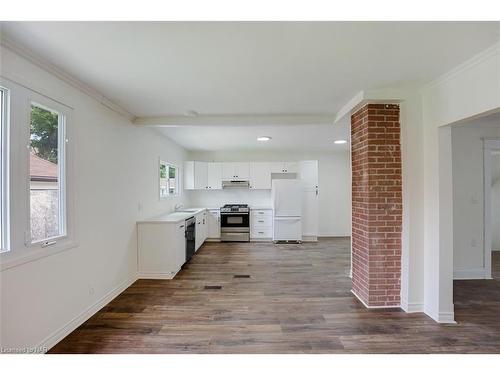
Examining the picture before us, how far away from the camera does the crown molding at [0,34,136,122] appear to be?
1772 millimetres

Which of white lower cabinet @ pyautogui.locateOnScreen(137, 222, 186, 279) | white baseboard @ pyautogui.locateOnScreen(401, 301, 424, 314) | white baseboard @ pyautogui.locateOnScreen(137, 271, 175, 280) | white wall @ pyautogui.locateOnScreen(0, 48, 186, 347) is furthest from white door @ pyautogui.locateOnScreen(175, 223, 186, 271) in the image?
white baseboard @ pyautogui.locateOnScreen(401, 301, 424, 314)

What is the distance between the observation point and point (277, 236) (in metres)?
6.34

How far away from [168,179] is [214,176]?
60.9 inches

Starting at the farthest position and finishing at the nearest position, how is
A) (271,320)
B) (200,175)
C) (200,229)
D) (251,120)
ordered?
(200,175)
(200,229)
(251,120)
(271,320)

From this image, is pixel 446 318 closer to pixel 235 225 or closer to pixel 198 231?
pixel 198 231

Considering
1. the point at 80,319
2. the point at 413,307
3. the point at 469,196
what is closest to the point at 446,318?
the point at 413,307

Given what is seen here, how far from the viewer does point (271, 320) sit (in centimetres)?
259

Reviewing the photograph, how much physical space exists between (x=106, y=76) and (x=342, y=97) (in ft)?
8.16

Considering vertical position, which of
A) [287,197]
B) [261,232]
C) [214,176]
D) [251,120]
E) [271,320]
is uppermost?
[251,120]

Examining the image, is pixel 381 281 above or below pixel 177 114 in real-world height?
below

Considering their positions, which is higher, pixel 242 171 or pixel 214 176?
pixel 242 171

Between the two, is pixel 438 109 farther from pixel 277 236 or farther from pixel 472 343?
pixel 277 236

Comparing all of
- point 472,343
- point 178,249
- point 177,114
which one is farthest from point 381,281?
point 177,114

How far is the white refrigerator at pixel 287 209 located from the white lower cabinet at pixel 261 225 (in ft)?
0.68
